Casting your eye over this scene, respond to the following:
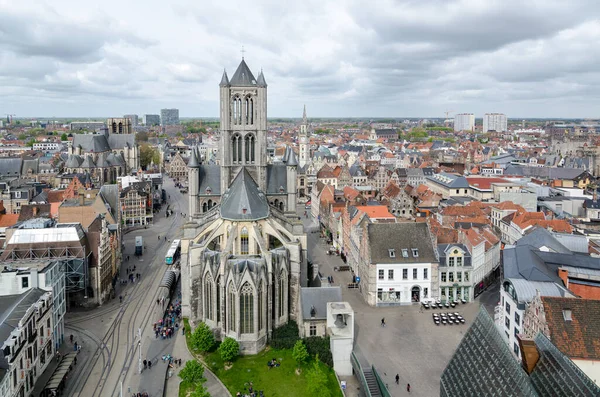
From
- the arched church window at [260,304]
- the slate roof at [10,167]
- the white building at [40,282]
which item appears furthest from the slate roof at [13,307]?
the slate roof at [10,167]

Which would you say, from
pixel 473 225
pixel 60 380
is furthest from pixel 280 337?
pixel 473 225


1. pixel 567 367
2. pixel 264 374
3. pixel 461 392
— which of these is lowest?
pixel 264 374

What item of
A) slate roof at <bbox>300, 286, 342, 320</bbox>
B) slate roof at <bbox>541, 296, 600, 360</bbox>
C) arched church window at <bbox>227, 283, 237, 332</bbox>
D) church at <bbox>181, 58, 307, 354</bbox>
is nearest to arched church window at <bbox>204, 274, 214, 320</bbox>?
church at <bbox>181, 58, 307, 354</bbox>

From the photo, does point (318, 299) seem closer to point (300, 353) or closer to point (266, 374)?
point (300, 353)

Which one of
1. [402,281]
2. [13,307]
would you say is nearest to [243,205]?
[402,281]

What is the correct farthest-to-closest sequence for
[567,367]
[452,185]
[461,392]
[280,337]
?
[452,185], [280,337], [461,392], [567,367]

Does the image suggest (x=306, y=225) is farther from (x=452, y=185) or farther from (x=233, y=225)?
(x=233, y=225)

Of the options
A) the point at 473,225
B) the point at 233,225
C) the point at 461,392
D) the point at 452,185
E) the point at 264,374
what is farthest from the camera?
the point at 452,185

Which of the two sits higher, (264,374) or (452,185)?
(452,185)

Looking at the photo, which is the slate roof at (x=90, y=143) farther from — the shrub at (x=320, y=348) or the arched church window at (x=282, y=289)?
the shrub at (x=320, y=348)
